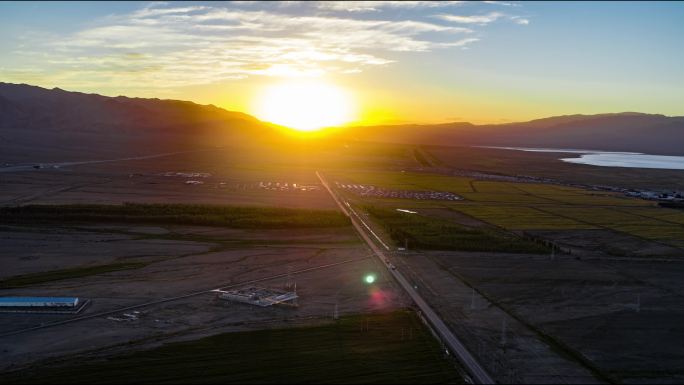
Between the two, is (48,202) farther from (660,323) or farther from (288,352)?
(660,323)

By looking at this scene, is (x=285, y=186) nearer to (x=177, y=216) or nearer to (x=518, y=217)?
(x=177, y=216)

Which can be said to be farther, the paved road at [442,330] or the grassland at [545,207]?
the grassland at [545,207]

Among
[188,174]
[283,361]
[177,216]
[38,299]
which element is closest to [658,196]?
[177,216]

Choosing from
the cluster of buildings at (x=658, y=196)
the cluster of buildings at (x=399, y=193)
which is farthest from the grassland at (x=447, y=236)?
the cluster of buildings at (x=658, y=196)

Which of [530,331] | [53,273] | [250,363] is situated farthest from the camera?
[53,273]

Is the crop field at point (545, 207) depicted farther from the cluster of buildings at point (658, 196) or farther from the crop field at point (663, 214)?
the cluster of buildings at point (658, 196)

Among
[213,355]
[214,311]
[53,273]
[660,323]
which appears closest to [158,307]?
[214,311]

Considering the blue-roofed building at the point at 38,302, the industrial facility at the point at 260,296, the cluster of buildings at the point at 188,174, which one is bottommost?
the industrial facility at the point at 260,296
